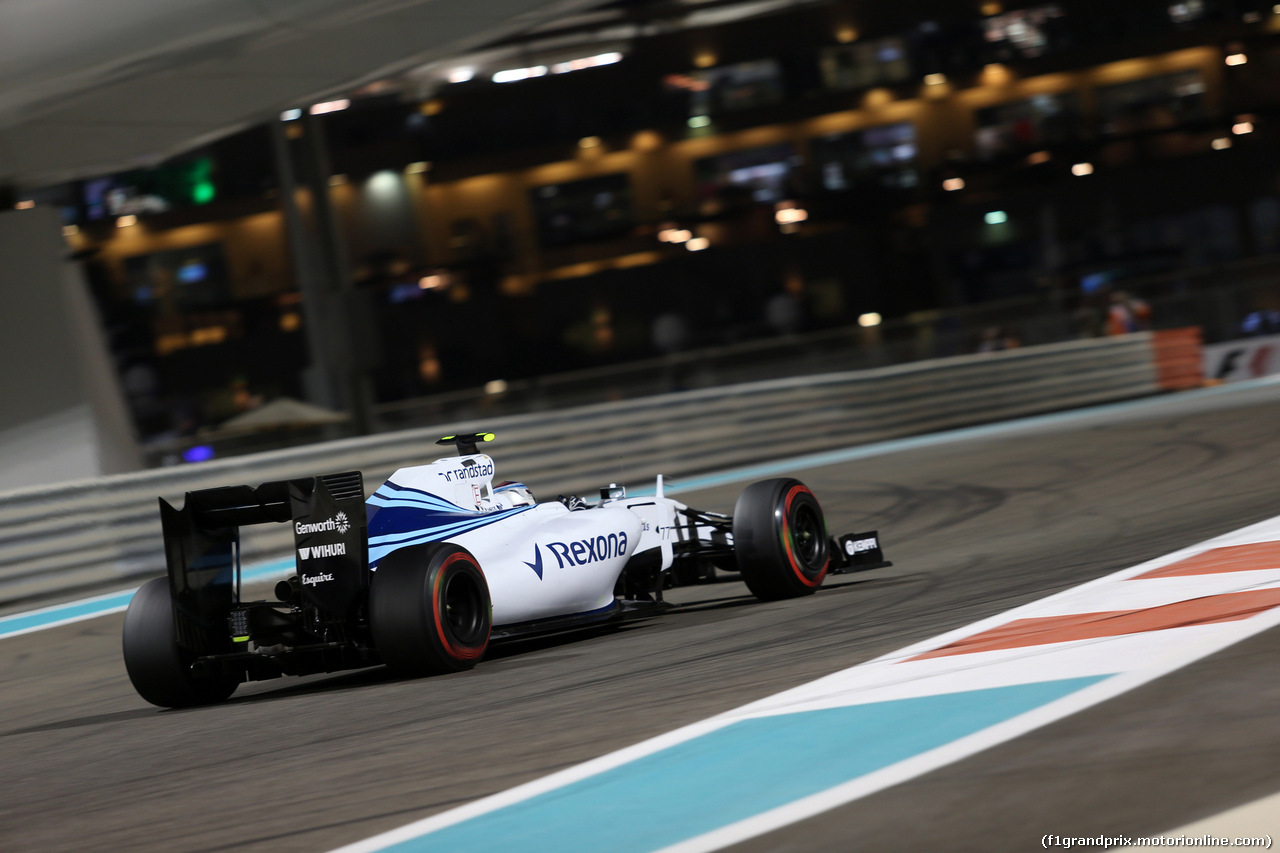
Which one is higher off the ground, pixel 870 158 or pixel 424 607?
pixel 870 158

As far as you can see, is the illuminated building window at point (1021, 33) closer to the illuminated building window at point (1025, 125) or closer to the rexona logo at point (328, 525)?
the illuminated building window at point (1025, 125)

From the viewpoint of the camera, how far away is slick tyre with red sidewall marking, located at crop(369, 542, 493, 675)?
5.98m

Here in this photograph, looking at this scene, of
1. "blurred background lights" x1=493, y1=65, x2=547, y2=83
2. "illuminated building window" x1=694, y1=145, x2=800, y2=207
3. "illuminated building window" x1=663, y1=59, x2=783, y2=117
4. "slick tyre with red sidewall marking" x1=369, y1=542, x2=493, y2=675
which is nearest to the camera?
"slick tyre with red sidewall marking" x1=369, y1=542, x2=493, y2=675

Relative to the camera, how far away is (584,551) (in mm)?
7043

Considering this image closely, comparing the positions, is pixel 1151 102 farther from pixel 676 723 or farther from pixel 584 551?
pixel 676 723

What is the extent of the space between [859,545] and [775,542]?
0.76 m

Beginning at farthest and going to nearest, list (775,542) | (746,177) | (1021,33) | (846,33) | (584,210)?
(1021,33), (846,33), (746,177), (584,210), (775,542)

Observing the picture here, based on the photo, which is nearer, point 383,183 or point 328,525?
point 328,525

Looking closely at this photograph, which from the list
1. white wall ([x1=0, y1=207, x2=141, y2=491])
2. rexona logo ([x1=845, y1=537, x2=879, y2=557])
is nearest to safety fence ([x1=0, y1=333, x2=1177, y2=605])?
white wall ([x1=0, y1=207, x2=141, y2=491])

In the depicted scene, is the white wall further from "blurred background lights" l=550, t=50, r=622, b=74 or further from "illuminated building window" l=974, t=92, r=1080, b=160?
"illuminated building window" l=974, t=92, r=1080, b=160

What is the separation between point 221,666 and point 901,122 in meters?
30.7

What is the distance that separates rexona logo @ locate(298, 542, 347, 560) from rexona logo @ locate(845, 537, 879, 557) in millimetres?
2853

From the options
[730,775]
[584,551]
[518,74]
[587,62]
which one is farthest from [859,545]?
[587,62]

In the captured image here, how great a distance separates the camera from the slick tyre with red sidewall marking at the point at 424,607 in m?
5.98
